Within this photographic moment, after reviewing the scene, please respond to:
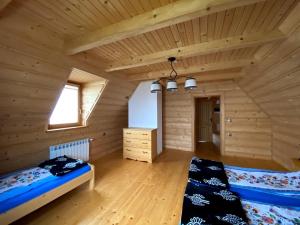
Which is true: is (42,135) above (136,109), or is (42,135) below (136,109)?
below

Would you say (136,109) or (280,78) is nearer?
(280,78)

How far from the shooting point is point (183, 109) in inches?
197

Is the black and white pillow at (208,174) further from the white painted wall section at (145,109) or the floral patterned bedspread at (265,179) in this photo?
the white painted wall section at (145,109)

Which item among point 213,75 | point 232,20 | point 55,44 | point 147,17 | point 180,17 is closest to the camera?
point 180,17

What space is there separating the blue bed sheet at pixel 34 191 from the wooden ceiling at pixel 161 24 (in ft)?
5.94

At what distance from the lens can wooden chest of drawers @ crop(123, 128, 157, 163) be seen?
3.88 meters

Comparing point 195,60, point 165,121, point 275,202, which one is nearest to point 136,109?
point 165,121

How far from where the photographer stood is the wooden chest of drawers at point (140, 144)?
12.7ft

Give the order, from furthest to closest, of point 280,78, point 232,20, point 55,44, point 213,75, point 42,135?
point 213,75 → point 42,135 → point 280,78 → point 55,44 → point 232,20

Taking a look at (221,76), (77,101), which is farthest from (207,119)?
(77,101)

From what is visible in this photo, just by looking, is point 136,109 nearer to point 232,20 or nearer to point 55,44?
point 55,44

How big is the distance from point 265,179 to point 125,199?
205 cm

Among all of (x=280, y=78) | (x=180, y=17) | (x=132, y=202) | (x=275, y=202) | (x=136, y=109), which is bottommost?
(x=132, y=202)

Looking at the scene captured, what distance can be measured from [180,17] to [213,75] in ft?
9.42
